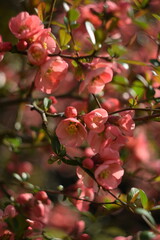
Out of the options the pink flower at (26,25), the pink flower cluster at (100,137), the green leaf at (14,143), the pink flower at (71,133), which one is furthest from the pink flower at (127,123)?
the green leaf at (14,143)

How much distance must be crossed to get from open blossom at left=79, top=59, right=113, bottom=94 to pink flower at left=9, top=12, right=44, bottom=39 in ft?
0.59

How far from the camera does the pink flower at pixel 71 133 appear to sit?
113cm


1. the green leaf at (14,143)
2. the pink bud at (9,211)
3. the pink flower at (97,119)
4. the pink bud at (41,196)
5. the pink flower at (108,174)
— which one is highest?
the pink flower at (97,119)

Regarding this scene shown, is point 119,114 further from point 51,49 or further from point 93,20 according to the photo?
point 93,20

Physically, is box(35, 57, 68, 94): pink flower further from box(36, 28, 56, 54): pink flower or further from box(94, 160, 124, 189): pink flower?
box(94, 160, 124, 189): pink flower

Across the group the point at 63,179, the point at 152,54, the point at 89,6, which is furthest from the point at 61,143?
the point at 63,179

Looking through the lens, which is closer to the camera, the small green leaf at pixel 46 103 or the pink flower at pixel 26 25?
the pink flower at pixel 26 25

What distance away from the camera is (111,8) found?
1574 mm

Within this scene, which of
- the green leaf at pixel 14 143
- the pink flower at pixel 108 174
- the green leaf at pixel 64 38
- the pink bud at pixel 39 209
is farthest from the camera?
the green leaf at pixel 14 143

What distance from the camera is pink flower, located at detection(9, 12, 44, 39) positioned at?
112 centimetres

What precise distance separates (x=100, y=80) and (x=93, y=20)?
0.67m

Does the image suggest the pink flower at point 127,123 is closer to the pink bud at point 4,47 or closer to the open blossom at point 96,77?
the open blossom at point 96,77

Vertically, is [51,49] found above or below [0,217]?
above

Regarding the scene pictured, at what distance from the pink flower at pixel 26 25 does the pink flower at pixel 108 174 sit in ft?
1.33
